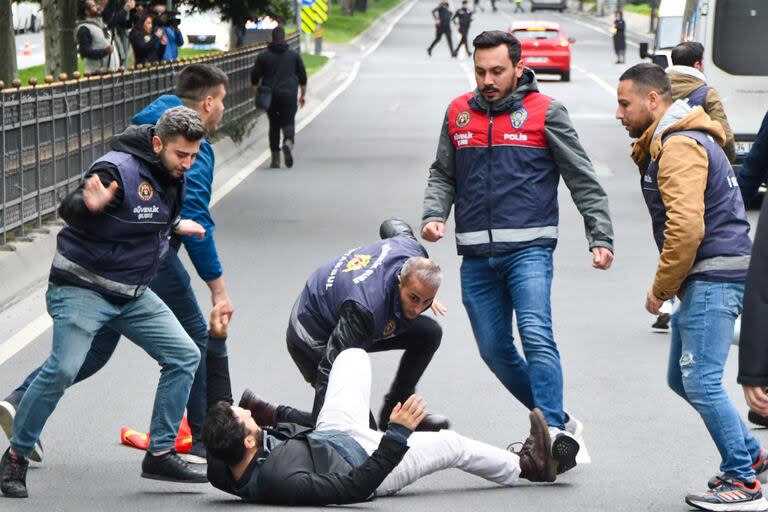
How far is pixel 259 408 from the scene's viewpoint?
7.68m

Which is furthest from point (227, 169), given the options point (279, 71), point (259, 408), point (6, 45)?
point (259, 408)

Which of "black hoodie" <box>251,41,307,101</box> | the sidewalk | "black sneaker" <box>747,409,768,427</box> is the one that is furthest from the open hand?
"black hoodie" <box>251,41,307,101</box>

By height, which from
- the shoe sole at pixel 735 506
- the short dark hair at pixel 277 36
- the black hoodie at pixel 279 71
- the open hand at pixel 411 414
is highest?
the open hand at pixel 411 414

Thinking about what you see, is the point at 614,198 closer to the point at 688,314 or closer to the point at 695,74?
the point at 695,74

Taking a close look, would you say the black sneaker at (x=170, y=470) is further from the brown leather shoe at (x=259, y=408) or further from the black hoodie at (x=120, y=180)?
the black hoodie at (x=120, y=180)

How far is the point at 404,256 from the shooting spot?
7.14m

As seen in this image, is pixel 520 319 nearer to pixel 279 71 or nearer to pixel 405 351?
pixel 405 351

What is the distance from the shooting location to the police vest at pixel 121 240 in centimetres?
652

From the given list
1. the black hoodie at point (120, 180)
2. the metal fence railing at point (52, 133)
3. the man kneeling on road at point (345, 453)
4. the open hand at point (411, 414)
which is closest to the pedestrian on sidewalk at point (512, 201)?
the man kneeling on road at point (345, 453)

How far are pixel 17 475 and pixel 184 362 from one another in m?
0.80

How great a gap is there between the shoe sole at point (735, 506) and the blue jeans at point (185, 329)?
2227 mm

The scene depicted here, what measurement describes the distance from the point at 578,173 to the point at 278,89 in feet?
45.6

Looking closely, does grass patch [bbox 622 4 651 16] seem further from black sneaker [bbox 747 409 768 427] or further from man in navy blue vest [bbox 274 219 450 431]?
man in navy blue vest [bbox 274 219 450 431]

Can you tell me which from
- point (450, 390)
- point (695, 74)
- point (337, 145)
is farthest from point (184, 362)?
point (337, 145)
